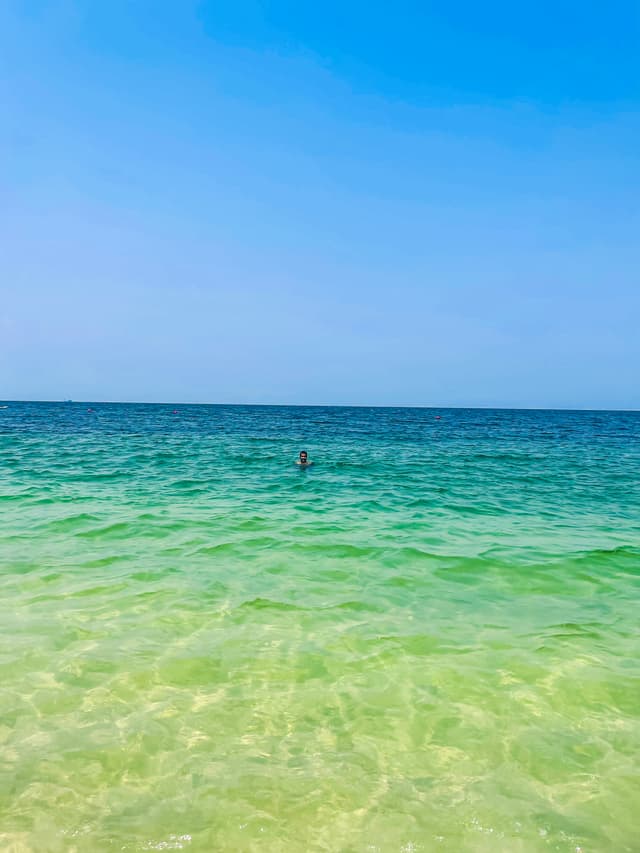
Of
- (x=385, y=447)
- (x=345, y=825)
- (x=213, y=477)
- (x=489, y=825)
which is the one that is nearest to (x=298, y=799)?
(x=345, y=825)

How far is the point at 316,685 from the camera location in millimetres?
5562

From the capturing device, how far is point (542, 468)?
25562 millimetres

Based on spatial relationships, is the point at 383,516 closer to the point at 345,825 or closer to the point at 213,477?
the point at 213,477

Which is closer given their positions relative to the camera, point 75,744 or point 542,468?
point 75,744

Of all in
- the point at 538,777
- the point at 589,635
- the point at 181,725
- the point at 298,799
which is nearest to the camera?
the point at 298,799

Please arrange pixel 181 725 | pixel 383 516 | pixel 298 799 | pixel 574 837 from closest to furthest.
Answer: pixel 574 837 → pixel 298 799 → pixel 181 725 → pixel 383 516

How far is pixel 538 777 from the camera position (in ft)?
13.9

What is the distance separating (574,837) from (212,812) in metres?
2.56

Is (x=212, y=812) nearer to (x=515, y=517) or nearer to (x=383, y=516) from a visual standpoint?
(x=383, y=516)

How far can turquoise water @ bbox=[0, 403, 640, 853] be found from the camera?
375cm

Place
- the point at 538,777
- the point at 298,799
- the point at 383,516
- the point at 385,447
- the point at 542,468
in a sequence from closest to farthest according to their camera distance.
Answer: the point at 298,799, the point at 538,777, the point at 383,516, the point at 542,468, the point at 385,447

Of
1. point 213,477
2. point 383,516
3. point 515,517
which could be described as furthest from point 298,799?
point 213,477

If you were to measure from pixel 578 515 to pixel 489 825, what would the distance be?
12.7 m

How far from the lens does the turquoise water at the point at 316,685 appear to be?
3754 mm
